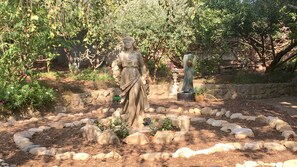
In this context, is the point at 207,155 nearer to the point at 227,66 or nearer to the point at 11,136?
the point at 11,136

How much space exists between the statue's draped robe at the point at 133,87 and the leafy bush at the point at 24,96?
380 centimetres

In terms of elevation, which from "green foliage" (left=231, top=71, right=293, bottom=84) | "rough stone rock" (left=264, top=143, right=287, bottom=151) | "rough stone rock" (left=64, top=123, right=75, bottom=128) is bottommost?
"rough stone rock" (left=64, top=123, right=75, bottom=128)

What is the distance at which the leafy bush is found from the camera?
997 centimetres

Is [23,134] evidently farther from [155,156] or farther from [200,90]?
[200,90]

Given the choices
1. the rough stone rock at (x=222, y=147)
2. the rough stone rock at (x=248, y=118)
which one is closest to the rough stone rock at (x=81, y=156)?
the rough stone rock at (x=222, y=147)

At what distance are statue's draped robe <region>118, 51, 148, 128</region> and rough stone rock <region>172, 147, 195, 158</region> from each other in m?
2.22

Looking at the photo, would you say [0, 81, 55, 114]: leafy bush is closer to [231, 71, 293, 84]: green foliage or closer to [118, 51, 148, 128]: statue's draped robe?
[118, 51, 148, 128]: statue's draped robe

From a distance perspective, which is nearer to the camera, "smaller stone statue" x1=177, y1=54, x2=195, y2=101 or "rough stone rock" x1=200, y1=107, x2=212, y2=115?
"rough stone rock" x1=200, y1=107, x2=212, y2=115

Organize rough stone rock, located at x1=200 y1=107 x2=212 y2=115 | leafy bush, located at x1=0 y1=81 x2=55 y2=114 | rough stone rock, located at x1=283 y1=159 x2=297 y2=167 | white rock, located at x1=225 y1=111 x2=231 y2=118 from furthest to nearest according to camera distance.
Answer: rough stone rock, located at x1=200 y1=107 x2=212 y2=115 < leafy bush, located at x1=0 y1=81 x2=55 y2=114 < white rock, located at x1=225 y1=111 x2=231 y2=118 < rough stone rock, located at x1=283 y1=159 x2=297 y2=167

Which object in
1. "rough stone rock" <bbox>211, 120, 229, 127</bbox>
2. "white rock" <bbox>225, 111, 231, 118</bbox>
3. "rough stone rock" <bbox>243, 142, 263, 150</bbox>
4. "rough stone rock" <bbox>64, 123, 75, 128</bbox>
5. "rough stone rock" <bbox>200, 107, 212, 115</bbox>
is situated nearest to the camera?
"rough stone rock" <bbox>243, 142, 263, 150</bbox>

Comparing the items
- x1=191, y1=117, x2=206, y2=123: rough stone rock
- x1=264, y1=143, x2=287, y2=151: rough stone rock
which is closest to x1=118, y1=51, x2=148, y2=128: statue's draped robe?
x1=191, y1=117, x2=206, y2=123: rough stone rock

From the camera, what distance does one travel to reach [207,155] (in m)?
5.79

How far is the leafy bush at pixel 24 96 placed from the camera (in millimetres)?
9969

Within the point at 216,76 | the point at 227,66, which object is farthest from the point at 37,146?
the point at 227,66
